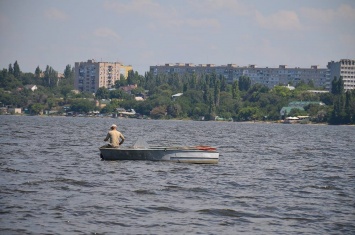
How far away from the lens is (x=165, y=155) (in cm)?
4778

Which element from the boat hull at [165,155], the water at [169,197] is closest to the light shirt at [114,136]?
the boat hull at [165,155]

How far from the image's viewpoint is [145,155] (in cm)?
4784

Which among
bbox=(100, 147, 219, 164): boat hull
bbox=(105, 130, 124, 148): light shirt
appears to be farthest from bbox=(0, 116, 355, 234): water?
bbox=(105, 130, 124, 148): light shirt

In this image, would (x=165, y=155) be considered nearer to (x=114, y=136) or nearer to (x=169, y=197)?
(x=114, y=136)

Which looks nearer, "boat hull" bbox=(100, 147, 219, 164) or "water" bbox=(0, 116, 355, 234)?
"water" bbox=(0, 116, 355, 234)

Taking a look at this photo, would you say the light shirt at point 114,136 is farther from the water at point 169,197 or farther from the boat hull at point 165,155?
the water at point 169,197

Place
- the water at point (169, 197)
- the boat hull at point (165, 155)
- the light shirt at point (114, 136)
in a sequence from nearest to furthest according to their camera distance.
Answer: the water at point (169, 197)
the light shirt at point (114, 136)
the boat hull at point (165, 155)

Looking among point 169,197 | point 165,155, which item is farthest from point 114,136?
point 169,197

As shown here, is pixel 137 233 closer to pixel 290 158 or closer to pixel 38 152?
pixel 38 152

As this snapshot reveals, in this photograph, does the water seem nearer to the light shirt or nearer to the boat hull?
the boat hull

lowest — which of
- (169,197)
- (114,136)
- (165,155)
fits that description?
(169,197)

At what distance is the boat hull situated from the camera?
4709 cm

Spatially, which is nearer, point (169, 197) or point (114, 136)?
point (169, 197)

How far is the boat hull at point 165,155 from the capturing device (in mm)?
47094
